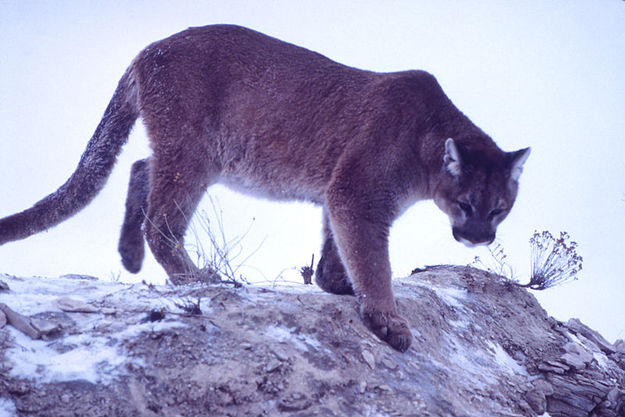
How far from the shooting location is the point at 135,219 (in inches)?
255

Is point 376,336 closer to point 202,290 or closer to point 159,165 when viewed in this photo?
point 202,290

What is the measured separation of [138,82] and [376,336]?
→ 355 centimetres

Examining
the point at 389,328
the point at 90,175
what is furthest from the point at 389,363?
the point at 90,175

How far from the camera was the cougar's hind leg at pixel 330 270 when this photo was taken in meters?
5.53

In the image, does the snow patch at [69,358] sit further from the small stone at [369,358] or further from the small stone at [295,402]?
the small stone at [369,358]

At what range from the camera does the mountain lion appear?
525cm

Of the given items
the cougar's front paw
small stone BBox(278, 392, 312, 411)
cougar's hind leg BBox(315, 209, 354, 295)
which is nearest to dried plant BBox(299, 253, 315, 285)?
cougar's hind leg BBox(315, 209, 354, 295)

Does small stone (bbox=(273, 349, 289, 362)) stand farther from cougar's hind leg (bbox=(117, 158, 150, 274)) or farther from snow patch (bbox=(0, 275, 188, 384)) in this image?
cougar's hind leg (bbox=(117, 158, 150, 274))

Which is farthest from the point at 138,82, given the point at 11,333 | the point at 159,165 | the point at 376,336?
the point at 376,336

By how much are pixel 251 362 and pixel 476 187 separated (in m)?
2.55

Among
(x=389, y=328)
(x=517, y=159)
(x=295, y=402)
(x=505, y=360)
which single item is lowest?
(x=505, y=360)

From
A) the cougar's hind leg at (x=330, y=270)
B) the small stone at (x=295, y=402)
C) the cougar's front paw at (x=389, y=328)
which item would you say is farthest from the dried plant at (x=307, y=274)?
the small stone at (x=295, y=402)

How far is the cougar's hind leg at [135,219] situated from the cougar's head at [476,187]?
10.5ft

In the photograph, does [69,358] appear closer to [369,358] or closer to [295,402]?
[295,402]
